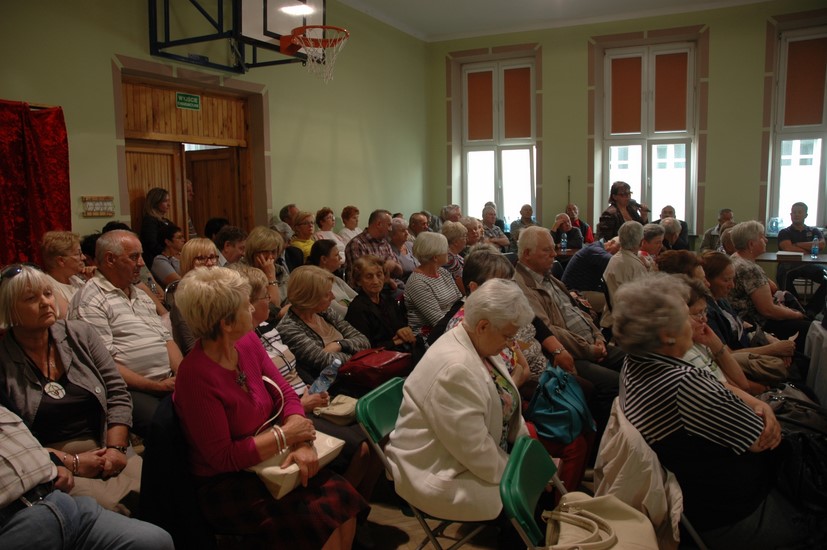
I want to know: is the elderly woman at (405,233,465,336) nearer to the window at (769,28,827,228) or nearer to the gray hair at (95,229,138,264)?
the gray hair at (95,229,138,264)

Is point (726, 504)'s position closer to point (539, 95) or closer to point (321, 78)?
point (321, 78)

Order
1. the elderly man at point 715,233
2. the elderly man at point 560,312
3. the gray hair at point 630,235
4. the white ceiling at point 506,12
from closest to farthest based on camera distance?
the elderly man at point 560,312, the gray hair at point 630,235, the elderly man at point 715,233, the white ceiling at point 506,12

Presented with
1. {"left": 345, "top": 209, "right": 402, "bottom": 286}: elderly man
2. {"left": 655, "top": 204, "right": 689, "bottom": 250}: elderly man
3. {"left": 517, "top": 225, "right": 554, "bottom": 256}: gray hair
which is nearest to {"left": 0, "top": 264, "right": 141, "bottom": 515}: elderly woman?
{"left": 517, "top": 225, "right": 554, "bottom": 256}: gray hair

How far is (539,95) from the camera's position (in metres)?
10.2

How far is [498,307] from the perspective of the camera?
206cm

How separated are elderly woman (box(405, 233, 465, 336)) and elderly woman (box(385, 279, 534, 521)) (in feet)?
5.32

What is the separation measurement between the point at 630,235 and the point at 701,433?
269 cm

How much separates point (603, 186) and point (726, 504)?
350 inches

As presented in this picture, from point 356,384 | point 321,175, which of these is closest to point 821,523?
point 356,384

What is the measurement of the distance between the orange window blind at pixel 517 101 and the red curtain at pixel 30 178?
294 inches

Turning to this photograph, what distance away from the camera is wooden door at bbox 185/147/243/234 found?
7191 millimetres

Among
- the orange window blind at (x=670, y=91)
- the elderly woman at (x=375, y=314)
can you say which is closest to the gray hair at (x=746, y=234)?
the elderly woman at (x=375, y=314)

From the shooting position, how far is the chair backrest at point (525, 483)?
5.63 feet

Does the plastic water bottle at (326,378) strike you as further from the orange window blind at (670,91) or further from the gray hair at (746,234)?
the orange window blind at (670,91)
